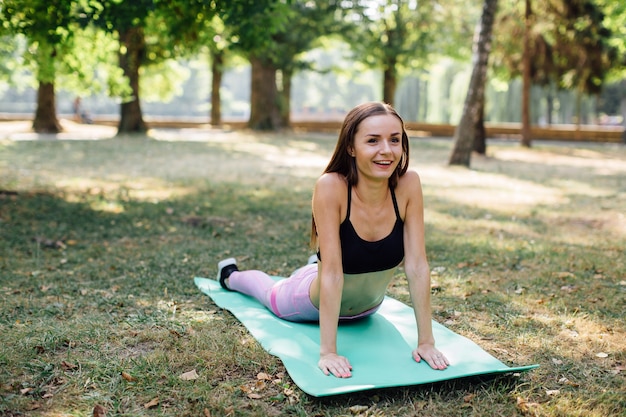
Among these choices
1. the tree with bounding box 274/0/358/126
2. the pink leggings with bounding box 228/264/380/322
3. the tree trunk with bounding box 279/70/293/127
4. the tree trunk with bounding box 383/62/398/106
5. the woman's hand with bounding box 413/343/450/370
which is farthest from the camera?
the tree trunk with bounding box 383/62/398/106

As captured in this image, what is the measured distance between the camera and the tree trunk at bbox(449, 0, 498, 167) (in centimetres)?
1428

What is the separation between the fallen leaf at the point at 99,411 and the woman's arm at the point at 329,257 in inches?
45.4

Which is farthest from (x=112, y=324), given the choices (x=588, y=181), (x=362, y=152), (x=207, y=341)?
(x=588, y=181)

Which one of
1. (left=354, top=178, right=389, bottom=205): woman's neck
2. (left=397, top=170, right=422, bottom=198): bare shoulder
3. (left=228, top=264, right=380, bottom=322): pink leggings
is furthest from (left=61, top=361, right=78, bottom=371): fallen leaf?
(left=397, top=170, right=422, bottom=198): bare shoulder

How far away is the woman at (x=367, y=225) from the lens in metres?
3.51

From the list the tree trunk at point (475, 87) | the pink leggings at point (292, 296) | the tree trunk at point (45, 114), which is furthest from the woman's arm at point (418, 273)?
Answer: the tree trunk at point (45, 114)

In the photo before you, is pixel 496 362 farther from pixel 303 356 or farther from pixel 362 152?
pixel 362 152

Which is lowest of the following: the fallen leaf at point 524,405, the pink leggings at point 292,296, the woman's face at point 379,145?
the fallen leaf at point 524,405

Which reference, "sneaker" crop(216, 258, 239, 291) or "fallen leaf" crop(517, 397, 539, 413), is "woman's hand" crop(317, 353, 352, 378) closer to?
"fallen leaf" crop(517, 397, 539, 413)

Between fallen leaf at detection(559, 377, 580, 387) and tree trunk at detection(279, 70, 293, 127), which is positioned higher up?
tree trunk at detection(279, 70, 293, 127)

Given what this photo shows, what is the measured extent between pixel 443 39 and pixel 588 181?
716 inches

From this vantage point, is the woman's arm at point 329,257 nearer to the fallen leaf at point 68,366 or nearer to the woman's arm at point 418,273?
the woman's arm at point 418,273

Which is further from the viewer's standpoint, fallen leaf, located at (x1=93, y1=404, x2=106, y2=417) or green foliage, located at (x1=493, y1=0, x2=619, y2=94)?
green foliage, located at (x1=493, y1=0, x2=619, y2=94)

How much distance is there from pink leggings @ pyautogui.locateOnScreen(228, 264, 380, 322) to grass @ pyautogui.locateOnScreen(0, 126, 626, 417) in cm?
32
